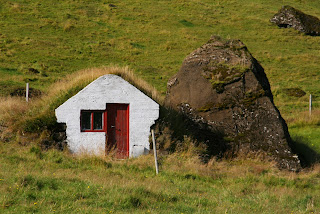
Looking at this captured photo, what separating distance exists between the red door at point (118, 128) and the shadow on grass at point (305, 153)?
7.05m

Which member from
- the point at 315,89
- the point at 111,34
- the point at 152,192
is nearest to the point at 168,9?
the point at 111,34

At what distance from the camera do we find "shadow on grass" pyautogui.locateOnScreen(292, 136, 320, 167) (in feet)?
68.4

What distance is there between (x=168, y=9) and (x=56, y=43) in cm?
1915

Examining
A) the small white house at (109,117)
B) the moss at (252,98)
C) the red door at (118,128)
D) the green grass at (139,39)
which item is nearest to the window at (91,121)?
the small white house at (109,117)

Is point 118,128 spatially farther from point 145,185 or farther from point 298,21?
point 298,21

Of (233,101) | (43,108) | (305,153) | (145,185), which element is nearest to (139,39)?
(233,101)

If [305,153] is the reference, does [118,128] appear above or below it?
above

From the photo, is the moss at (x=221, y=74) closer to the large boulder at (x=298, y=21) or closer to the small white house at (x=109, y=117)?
the small white house at (x=109, y=117)

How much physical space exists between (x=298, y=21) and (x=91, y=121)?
3887 centimetres

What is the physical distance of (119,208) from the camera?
412 inches

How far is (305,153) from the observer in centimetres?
2255

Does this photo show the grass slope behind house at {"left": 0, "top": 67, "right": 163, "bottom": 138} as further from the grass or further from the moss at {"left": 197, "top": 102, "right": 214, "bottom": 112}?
the moss at {"left": 197, "top": 102, "right": 214, "bottom": 112}

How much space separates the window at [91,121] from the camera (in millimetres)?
18719

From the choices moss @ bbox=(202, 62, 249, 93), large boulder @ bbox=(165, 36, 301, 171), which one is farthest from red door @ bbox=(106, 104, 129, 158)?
moss @ bbox=(202, 62, 249, 93)
